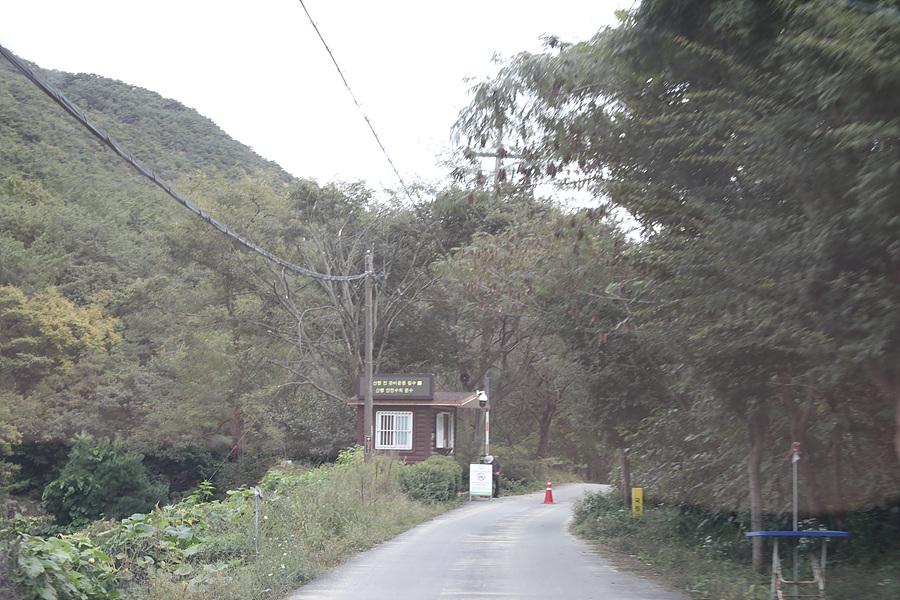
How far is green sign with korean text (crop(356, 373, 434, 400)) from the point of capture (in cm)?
3006

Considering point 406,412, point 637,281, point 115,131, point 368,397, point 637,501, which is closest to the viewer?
point 637,281

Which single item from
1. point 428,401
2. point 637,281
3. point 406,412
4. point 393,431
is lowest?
point 393,431

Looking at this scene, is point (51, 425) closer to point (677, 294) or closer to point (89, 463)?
point (89, 463)

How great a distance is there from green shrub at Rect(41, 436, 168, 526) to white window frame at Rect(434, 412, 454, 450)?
11.3m

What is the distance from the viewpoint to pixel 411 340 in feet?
121

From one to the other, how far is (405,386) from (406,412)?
1287 mm

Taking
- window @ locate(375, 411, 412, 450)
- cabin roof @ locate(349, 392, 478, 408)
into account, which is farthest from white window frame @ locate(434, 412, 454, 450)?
window @ locate(375, 411, 412, 450)

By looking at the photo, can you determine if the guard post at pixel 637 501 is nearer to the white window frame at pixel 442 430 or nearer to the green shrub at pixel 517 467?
the white window frame at pixel 442 430

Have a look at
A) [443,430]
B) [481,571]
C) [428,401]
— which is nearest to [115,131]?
[443,430]

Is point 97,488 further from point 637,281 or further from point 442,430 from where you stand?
point 637,281

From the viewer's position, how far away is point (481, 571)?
10781mm

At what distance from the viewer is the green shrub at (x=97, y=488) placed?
82.7ft

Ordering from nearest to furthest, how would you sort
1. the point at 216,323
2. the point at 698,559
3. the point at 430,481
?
1. the point at 698,559
2. the point at 430,481
3. the point at 216,323

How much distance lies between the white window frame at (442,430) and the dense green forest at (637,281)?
2670mm
